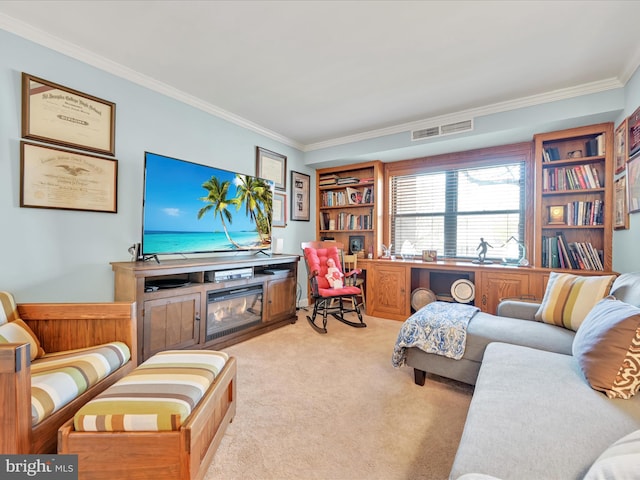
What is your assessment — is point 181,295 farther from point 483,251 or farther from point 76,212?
point 483,251

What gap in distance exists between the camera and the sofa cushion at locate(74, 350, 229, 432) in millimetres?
1020

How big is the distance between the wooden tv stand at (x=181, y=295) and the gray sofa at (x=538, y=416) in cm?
212

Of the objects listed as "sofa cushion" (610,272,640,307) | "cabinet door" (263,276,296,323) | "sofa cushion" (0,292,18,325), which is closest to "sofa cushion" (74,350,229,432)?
"sofa cushion" (0,292,18,325)

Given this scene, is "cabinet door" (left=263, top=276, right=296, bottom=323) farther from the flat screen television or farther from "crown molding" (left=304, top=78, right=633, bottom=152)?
"crown molding" (left=304, top=78, right=633, bottom=152)

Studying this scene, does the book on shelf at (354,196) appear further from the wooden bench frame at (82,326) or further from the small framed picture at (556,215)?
the wooden bench frame at (82,326)

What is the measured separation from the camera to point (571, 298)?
191 centimetres

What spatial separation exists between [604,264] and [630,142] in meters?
1.16

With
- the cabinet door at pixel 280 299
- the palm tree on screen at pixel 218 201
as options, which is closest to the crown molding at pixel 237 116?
the palm tree on screen at pixel 218 201

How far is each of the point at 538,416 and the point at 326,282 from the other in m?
2.62

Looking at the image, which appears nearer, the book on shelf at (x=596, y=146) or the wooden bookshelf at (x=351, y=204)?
the book on shelf at (x=596, y=146)

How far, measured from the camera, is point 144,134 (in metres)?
2.50

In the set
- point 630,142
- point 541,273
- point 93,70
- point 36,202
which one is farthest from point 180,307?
point 630,142

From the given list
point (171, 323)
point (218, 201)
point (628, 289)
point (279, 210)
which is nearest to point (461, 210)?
point (628, 289)

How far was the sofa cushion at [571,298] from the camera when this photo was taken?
1.81 metres
